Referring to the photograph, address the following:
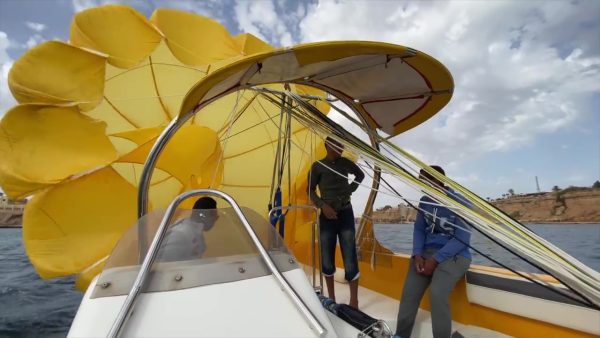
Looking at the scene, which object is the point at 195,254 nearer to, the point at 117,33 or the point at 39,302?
the point at 117,33

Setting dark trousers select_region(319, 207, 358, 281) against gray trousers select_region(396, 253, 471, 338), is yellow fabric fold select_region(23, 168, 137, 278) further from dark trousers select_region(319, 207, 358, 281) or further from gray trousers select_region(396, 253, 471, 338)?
gray trousers select_region(396, 253, 471, 338)

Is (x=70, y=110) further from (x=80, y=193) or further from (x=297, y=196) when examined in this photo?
(x=297, y=196)

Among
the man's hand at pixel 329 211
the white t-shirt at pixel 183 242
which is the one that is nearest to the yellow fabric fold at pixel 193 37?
the man's hand at pixel 329 211

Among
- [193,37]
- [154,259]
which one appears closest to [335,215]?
[154,259]

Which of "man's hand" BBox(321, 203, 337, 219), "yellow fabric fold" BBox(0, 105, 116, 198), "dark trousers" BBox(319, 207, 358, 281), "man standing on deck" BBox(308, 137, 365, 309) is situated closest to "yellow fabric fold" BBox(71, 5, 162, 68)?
"yellow fabric fold" BBox(0, 105, 116, 198)

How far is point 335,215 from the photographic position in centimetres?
344

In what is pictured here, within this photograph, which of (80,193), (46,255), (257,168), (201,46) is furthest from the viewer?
(257,168)

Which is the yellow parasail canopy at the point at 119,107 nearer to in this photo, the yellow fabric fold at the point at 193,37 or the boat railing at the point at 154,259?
the yellow fabric fold at the point at 193,37

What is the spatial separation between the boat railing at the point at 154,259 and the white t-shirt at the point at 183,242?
45mm

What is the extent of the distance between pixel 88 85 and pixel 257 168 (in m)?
3.02

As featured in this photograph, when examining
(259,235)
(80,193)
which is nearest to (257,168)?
(80,193)

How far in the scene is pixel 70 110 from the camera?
4109mm

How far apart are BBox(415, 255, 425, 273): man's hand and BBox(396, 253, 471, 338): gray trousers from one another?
0.05 metres

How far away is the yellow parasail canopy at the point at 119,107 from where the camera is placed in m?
2.89
